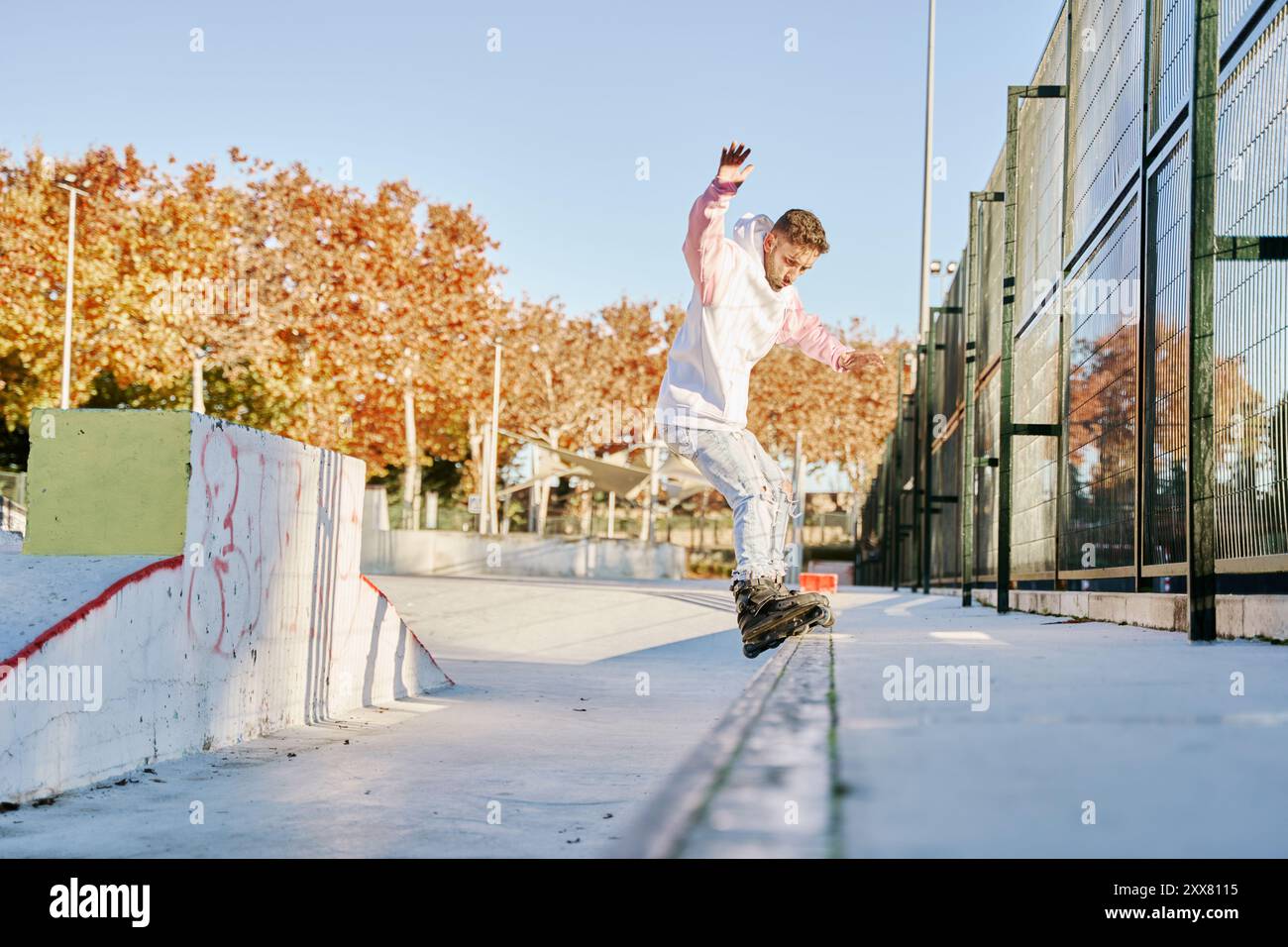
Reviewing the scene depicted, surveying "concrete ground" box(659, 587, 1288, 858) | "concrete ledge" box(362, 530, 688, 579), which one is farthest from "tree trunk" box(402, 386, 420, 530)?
"concrete ground" box(659, 587, 1288, 858)

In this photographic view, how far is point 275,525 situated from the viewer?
7000 millimetres

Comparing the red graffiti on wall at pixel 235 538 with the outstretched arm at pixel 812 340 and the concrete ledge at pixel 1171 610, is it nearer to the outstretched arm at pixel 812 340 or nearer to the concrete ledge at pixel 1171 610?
the outstretched arm at pixel 812 340

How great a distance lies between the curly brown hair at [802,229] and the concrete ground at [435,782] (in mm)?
2176

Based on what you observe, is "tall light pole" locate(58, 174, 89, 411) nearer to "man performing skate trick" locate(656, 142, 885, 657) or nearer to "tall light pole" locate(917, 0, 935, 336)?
"tall light pole" locate(917, 0, 935, 336)

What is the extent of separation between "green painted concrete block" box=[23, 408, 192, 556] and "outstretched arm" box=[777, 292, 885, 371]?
8.84 ft

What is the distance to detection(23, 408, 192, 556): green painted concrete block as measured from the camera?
5848 millimetres

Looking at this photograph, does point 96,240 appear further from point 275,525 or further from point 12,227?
point 275,525

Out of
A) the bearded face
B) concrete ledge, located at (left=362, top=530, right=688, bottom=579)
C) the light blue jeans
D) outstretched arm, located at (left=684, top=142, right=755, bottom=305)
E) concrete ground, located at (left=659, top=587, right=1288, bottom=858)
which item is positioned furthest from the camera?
concrete ledge, located at (left=362, top=530, right=688, bottom=579)

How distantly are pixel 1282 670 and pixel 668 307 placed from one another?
4658cm

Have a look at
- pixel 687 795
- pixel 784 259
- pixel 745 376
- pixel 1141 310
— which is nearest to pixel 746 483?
pixel 745 376

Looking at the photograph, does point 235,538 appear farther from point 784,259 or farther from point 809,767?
point 809,767

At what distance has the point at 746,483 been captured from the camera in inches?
207

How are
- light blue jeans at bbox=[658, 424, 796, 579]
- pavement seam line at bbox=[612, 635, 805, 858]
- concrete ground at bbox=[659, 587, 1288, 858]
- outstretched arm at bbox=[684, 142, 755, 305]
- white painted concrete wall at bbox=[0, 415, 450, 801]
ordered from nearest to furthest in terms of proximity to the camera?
pavement seam line at bbox=[612, 635, 805, 858] < concrete ground at bbox=[659, 587, 1288, 858] < outstretched arm at bbox=[684, 142, 755, 305] < white painted concrete wall at bbox=[0, 415, 450, 801] < light blue jeans at bbox=[658, 424, 796, 579]

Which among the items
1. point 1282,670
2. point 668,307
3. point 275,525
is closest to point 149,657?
point 275,525
